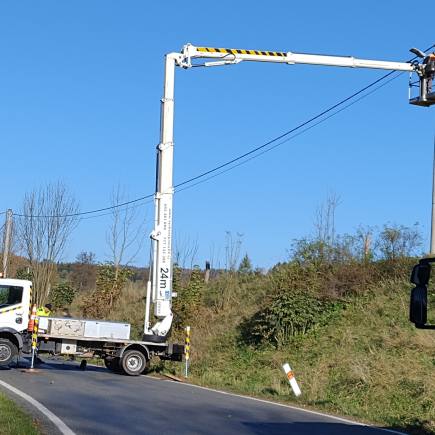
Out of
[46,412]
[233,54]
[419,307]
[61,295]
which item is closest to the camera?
[419,307]

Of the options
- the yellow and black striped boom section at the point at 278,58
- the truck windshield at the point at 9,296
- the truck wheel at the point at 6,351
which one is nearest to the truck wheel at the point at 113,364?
the truck wheel at the point at 6,351

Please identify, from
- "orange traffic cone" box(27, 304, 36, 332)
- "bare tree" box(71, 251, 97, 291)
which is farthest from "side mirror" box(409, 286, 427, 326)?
"bare tree" box(71, 251, 97, 291)

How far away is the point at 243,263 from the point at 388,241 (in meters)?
10.6

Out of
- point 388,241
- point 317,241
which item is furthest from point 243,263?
point 388,241

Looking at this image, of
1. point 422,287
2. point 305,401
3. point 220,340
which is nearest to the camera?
point 422,287

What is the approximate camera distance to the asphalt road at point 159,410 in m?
9.30

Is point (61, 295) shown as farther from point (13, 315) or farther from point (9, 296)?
point (13, 315)

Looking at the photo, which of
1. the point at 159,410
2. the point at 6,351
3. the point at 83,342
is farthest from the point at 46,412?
the point at 6,351

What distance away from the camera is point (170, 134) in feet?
56.7

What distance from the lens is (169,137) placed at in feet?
56.6

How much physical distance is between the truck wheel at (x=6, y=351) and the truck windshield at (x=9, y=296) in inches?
43.9

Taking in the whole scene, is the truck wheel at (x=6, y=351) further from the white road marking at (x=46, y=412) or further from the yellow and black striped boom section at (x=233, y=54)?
the yellow and black striped boom section at (x=233, y=54)

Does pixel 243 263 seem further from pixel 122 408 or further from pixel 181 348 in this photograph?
pixel 122 408

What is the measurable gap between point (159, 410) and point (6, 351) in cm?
829
